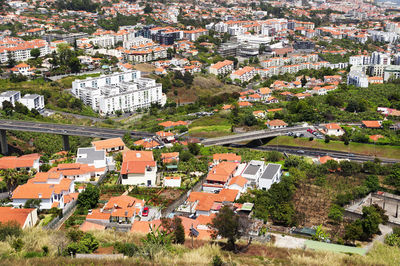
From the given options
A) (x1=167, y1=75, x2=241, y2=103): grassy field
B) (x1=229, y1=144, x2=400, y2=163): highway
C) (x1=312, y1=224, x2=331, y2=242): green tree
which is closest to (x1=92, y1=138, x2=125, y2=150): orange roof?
(x1=229, y1=144, x2=400, y2=163): highway

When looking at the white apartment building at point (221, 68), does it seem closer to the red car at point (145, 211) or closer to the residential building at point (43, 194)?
the residential building at point (43, 194)

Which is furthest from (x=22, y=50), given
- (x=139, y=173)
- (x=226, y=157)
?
(x=139, y=173)

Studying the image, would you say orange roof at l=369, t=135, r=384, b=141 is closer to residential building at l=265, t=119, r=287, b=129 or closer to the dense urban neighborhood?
the dense urban neighborhood

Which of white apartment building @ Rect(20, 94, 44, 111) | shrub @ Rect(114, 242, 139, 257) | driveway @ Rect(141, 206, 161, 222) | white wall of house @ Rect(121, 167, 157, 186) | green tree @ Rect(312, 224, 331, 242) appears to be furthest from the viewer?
white apartment building @ Rect(20, 94, 44, 111)

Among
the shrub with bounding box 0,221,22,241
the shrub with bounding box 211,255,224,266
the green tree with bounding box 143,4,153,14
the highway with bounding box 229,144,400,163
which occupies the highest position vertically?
the green tree with bounding box 143,4,153,14

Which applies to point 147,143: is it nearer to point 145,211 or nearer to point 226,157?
point 226,157

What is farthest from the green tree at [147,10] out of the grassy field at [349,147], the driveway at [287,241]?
the driveway at [287,241]

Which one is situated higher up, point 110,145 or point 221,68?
point 110,145
